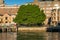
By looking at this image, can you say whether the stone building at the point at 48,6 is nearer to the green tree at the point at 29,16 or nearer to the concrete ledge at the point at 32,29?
the green tree at the point at 29,16

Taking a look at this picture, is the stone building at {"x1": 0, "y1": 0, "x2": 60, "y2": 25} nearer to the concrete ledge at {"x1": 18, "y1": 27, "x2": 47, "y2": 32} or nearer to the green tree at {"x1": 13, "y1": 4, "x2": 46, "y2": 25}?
the green tree at {"x1": 13, "y1": 4, "x2": 46, "y2": 25}

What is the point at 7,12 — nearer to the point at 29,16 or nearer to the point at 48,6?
the point at 48,6

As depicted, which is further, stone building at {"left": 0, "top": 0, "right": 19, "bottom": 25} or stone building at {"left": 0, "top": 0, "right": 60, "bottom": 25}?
stone building at {"left": 0, "top": 0, "right": 19, "bottom": 25}

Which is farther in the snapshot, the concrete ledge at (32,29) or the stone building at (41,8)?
the stone building at (41,8)

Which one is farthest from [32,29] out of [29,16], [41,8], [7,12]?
Result: [7,12]

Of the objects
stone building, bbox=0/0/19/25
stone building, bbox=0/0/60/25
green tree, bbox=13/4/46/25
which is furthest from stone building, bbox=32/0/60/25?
green tree, bbox=13/4/46/25

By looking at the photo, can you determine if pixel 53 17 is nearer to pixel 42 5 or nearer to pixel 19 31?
pixel 42 5

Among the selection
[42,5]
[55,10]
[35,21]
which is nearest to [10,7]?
[42,5]

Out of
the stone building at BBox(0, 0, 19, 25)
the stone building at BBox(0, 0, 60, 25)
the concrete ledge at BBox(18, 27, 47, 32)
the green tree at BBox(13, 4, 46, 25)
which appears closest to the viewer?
the concrete ledge at BBox(18, 27, 47, 32)

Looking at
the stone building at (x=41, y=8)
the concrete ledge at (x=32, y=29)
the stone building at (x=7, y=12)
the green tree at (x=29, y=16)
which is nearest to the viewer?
the concrete ledge at (x=32, y=29)

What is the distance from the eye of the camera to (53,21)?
343ft

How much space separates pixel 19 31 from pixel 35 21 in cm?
624

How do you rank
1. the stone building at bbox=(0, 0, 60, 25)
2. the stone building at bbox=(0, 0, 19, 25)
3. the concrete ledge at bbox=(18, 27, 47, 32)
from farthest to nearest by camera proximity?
the stone building at bbox=(0, 0, 19, 25) < the stone building at bbox=(0, 0, 60, 25) < the concrete ledge at bbox=(18, 27, 47, 32)

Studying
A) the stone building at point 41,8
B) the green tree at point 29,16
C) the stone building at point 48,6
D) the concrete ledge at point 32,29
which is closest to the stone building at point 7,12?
the stone building at point 41,8
